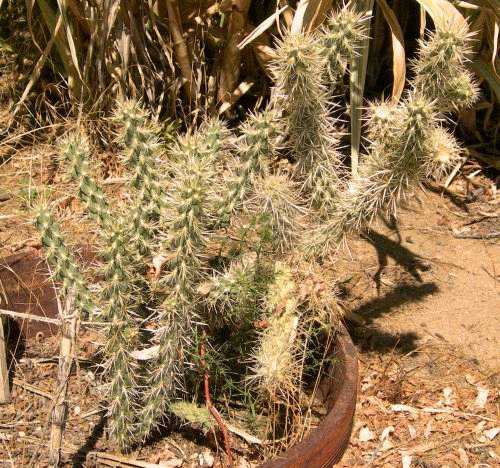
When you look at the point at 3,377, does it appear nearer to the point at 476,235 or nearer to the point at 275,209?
the point at 275,209

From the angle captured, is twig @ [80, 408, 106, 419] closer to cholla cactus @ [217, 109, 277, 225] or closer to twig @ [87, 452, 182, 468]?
twig @ [87, 452, 182, 468]

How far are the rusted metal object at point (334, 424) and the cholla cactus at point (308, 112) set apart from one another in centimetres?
50

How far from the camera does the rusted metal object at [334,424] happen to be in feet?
6.48

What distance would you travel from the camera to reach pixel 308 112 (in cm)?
238

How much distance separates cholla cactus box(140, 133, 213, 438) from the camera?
1.90 meters

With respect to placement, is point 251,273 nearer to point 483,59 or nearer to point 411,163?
point 411,163

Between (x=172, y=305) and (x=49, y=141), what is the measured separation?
191 cm

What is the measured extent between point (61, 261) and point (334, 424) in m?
0.89

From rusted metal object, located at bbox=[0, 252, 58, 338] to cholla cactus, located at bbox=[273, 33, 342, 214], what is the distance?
1.01 metres

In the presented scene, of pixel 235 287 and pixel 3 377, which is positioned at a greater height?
pixel 235 287

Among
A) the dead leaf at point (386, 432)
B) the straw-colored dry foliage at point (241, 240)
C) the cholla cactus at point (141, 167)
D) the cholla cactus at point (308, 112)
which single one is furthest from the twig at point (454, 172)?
the cholla cactus at point (141, 167)

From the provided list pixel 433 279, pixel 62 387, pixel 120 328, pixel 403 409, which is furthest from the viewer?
pixel 433 279

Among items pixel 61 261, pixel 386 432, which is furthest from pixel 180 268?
pixel 386 432

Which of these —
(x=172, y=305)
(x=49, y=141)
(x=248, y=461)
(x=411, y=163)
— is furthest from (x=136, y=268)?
(x=49, y=141)
